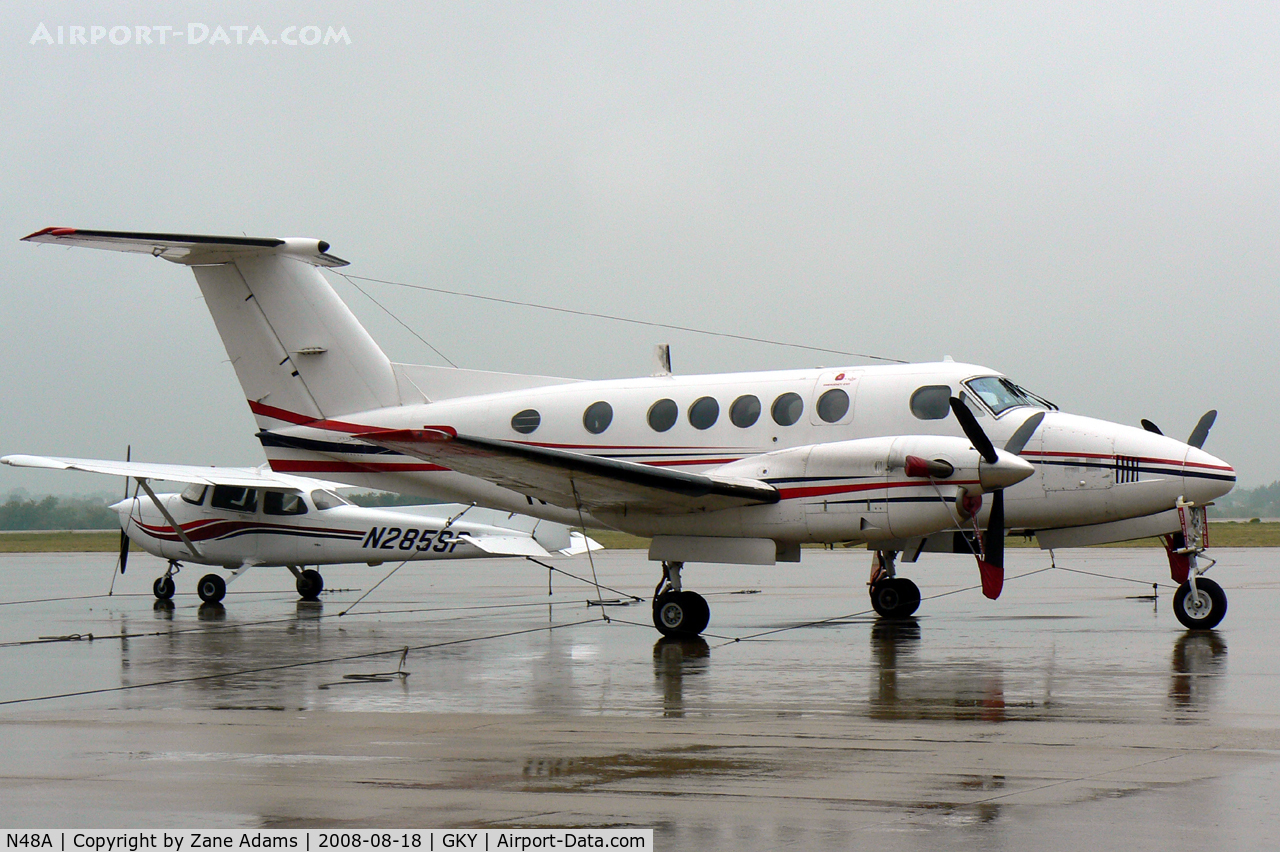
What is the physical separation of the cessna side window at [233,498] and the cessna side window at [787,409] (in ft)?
35.7

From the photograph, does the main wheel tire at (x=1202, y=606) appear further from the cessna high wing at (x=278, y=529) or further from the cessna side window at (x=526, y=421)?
the cessna high wing at (x=278, y=529)

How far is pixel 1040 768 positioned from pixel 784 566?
104ft

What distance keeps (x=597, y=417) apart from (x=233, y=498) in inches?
350

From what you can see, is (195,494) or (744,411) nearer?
(744,411)

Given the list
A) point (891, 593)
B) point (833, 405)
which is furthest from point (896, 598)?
point (833, 405)

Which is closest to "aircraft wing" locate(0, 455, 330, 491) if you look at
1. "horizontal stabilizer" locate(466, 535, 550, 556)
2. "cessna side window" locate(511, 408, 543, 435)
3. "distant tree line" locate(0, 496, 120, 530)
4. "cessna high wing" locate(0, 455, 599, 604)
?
"cessna high wing" locate(0, 455, 599, 604)

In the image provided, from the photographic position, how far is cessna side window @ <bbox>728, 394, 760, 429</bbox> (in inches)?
600

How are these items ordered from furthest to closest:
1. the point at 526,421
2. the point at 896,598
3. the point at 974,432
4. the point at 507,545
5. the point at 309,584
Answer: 1. the point at 309,584
2. the point at 507,545
3. the point at 896,598
4. the point at 526,421
5. the point at 974,432

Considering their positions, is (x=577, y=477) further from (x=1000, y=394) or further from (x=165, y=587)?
(x=165, y=587)

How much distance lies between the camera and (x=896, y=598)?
16891 mm

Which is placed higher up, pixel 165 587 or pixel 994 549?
pixel 994 549

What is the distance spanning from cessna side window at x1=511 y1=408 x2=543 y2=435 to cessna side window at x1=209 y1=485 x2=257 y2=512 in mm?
7380

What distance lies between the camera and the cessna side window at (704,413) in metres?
15.5

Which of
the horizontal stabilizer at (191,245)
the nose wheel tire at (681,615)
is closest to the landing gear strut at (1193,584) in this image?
the nose wheel tire at (681,615)
